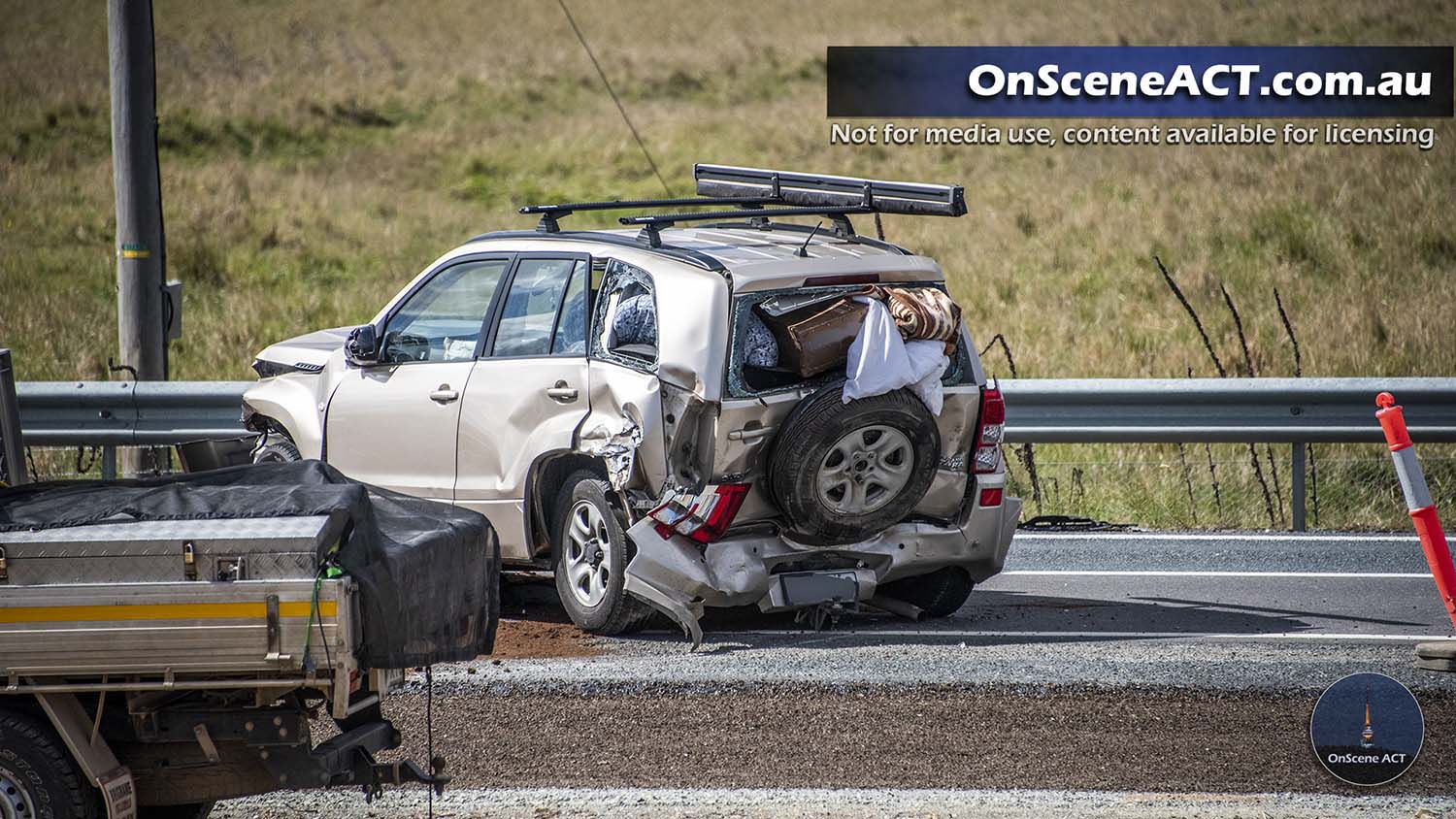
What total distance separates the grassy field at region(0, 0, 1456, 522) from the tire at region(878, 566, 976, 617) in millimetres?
3942

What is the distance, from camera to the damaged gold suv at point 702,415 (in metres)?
7.90

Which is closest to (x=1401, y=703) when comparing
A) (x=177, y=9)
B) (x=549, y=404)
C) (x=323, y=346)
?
(x=549, y=404)

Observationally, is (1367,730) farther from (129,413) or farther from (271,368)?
(129,413)

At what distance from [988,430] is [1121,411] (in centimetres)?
340

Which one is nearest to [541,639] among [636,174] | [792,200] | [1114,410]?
[792,200]

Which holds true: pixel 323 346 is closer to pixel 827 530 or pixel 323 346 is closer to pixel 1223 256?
pixel 827 530

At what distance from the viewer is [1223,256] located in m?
24.5

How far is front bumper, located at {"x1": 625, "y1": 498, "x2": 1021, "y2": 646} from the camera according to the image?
7.88 metres

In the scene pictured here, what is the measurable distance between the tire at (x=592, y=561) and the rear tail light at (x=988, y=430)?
1798 millimetres

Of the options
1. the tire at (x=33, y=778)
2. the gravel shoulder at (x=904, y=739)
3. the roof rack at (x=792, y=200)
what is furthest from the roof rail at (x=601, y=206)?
the tire at (x=33, y=778)

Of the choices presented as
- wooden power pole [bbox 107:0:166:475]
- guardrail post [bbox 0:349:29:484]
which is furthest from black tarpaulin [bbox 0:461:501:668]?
wooden power pole [bbox 107:0:166:475]

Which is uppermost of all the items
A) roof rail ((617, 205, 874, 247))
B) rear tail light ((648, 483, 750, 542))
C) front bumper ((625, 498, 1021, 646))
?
roof rail ((617, 205, 874, 247))

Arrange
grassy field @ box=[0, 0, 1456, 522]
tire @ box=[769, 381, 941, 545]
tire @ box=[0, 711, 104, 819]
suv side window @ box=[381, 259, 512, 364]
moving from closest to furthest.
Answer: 1. tire @ box=[0, 711, 104, 819]
2. tire @ box=[769, 381, 941, 545]
3. suv side window @ box=[381, 259, 512, 364]
4. grassy field @ box=[0, 0, 1456, 522]

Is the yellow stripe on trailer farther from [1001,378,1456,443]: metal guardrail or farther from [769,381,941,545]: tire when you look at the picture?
[1001,378,1456,443]: metal guardrail
